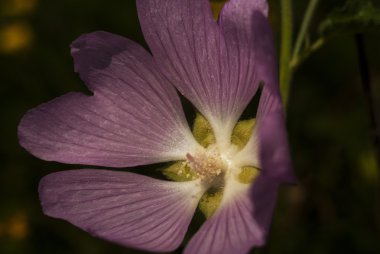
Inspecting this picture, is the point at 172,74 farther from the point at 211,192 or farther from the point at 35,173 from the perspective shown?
the point at 35,173

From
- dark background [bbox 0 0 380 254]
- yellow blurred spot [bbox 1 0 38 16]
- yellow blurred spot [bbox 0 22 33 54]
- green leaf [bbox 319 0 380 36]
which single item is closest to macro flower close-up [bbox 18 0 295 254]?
green leaf [bbox 319 0 380 36]

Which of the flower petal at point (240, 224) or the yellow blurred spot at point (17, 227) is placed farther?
the yellow blurred spot at point (17, 227)

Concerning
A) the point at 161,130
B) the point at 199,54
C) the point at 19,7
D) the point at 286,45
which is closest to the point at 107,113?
the point at 161,130

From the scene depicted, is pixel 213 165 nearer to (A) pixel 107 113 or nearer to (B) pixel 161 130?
(B) pixel 161 130

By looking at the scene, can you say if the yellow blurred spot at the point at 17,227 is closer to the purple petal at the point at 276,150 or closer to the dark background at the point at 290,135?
the dark background at the point at 290,135

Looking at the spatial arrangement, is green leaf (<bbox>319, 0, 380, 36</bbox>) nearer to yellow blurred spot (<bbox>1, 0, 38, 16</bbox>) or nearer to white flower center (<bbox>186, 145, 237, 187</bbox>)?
Result: white flower center (<bbox>186, 145, 237, 187</bbox>)

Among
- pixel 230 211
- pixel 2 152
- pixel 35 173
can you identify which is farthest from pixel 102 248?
pixel 230 211

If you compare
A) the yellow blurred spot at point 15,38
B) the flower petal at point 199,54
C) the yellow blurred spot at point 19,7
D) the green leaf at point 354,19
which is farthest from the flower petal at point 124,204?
the yellow blurred spot at point 19,7
